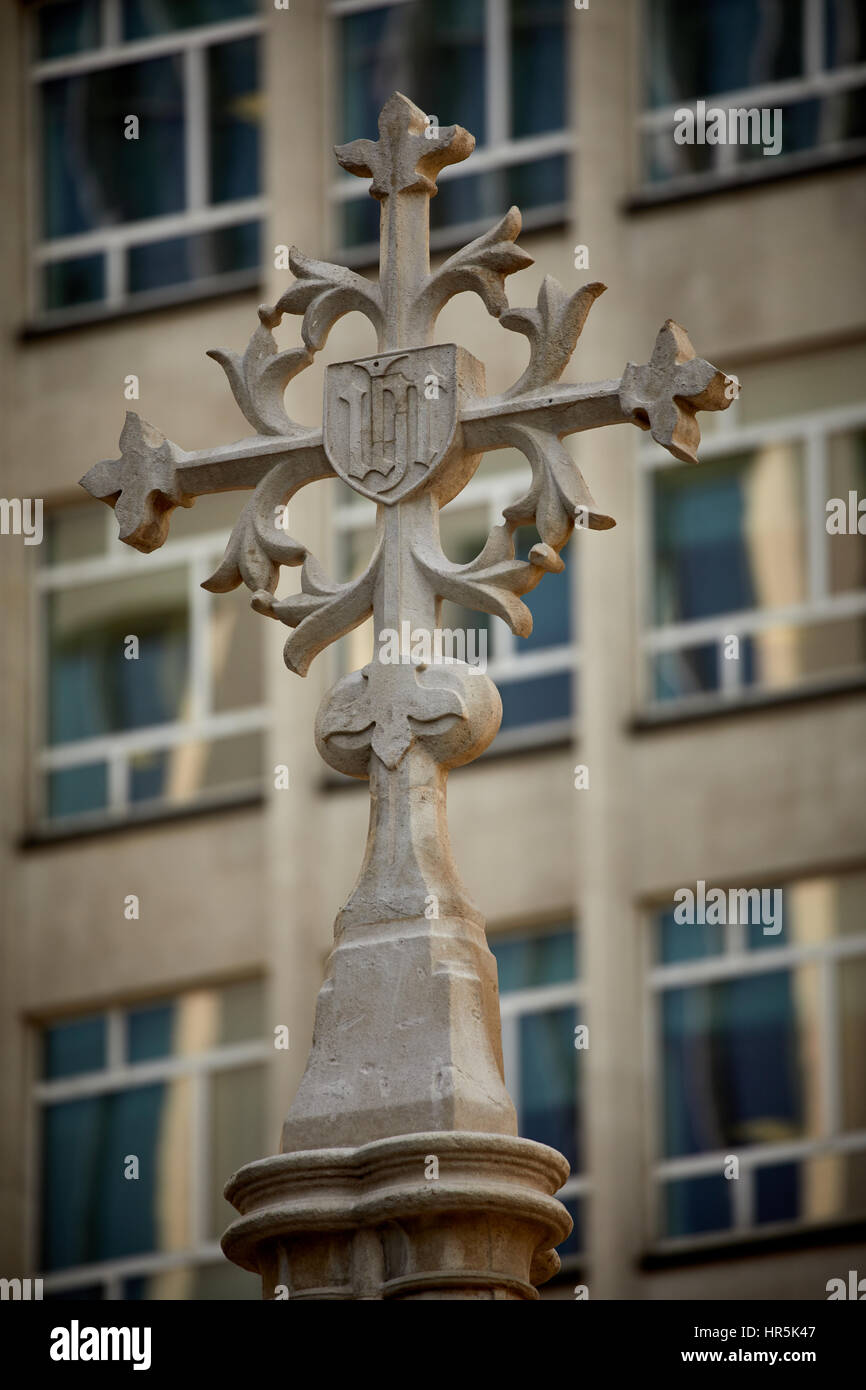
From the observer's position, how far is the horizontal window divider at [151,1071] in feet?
105

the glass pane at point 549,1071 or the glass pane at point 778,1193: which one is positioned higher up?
the glass pane at point 549,1071

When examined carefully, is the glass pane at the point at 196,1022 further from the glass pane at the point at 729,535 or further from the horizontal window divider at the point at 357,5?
the horizontal window divider at the point at 357,5

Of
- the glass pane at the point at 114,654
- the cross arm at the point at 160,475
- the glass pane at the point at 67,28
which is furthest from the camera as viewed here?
the glass pane at the point at 67,28

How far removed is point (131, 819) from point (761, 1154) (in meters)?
6.59

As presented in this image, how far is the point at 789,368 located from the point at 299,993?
Answer: 6544mm

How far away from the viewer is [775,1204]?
29.3 meters

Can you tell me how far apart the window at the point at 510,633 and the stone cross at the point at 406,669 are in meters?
20.9

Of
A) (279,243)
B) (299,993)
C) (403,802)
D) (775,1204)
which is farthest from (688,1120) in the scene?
(403,802)

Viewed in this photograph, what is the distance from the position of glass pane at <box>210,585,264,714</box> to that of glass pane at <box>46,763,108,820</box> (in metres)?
1.23

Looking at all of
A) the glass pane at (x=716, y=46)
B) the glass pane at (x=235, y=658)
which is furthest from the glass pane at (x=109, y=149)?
the glass pane at (x=716, y=46)

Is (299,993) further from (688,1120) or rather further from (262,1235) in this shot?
(262,1235)

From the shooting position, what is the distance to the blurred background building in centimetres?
3005

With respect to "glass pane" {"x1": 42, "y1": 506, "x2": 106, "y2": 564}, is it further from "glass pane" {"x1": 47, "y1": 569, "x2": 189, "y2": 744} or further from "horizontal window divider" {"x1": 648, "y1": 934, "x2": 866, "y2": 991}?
"horizontal window divider" {"x1": 648, "y1": 934, "x2": 866, "y2": 991}
